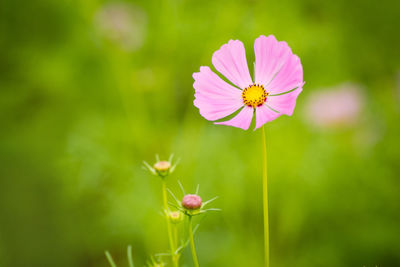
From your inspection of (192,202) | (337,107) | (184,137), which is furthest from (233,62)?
(337,107)

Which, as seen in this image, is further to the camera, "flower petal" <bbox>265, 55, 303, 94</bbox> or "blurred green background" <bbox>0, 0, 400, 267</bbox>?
"blurred green background" <bbox>0, 0, 400, 267</bbox>

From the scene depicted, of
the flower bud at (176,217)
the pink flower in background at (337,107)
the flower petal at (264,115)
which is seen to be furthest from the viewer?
the pink flower in background at (337,107)

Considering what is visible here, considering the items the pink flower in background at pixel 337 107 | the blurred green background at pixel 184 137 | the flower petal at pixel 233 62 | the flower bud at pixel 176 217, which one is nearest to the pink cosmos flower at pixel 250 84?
the flower petal at pixel 233 62

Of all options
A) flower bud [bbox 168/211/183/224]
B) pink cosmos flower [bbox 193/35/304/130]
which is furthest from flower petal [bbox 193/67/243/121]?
flower bud [bbox 168/211/183/224]

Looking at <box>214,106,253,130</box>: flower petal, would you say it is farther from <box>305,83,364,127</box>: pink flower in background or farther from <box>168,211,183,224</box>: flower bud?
<box>305,83,364,127</box>: pink flower in background

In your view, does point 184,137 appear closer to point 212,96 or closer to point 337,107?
point 337,107

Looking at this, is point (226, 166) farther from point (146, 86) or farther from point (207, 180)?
point (146, 86)

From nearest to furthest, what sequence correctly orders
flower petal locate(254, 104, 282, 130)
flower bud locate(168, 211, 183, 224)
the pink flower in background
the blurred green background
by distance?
flower petal locate(254, 104, 282, 130) < flower bud locate(168, 211, 183, 224) < the blurred green background < the pink flower in background

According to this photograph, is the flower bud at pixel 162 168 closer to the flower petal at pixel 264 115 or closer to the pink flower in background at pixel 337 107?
the flower petal at pixel 264 115

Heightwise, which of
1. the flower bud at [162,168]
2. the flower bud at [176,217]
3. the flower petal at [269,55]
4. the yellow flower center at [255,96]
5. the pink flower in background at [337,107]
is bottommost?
the flower bud at [176,217]
